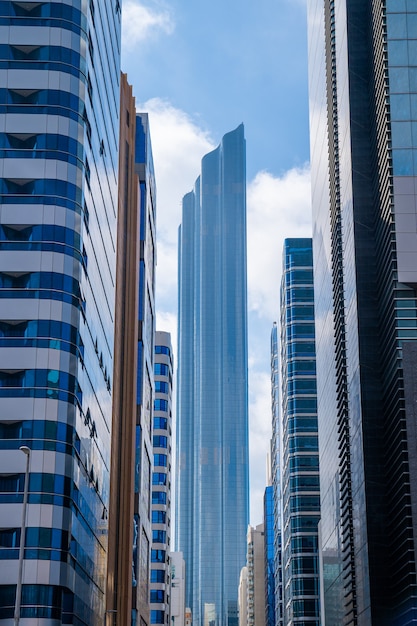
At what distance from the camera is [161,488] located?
168 metres

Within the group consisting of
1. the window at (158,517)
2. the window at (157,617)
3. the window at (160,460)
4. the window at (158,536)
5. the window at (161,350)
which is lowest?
the window at (157,617)

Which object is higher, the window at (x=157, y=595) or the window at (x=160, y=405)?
the window at (x=160, y=405)

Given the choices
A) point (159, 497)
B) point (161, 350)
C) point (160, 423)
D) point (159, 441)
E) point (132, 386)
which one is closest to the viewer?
point (132, 386)

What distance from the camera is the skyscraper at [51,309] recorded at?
73688 mm

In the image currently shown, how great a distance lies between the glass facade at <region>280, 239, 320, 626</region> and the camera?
176375mm

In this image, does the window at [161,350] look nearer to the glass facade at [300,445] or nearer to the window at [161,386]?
the window at [161,386]

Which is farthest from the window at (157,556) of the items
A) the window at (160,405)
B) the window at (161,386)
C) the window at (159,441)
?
the window at (161,386)

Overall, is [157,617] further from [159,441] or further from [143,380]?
[143,380]

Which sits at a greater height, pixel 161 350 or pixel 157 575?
pixel 161 350

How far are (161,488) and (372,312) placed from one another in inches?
2761

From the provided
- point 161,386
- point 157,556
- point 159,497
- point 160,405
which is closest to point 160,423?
point 160,405

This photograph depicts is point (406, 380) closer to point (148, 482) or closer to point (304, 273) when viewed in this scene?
point (148, 482)

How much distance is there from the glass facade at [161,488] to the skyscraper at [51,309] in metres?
71.3

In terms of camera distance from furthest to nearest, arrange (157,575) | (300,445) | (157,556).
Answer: (300,445) → (157,556) → (157,575)
